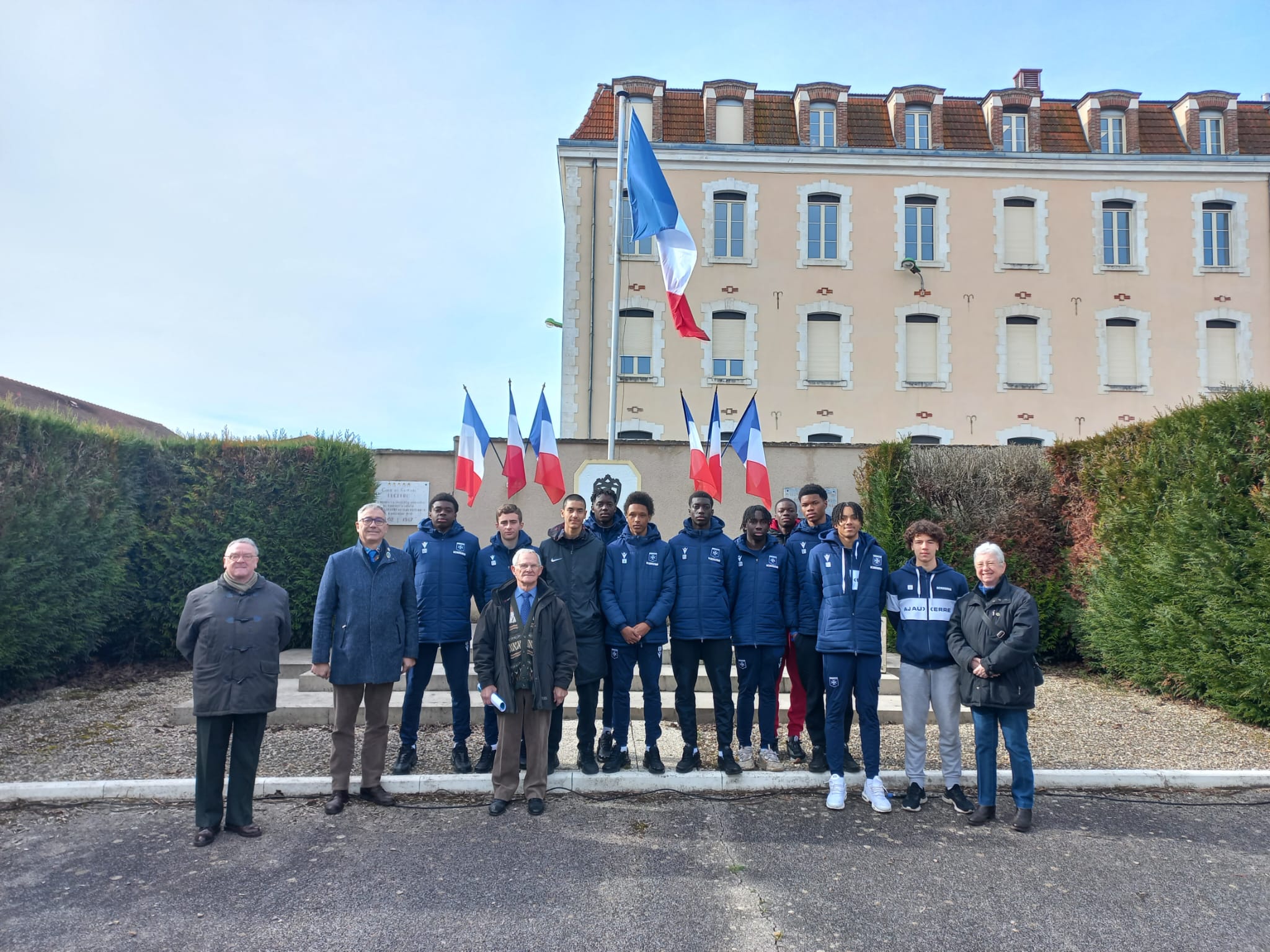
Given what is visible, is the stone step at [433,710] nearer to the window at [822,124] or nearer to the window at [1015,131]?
the window at [822,124]

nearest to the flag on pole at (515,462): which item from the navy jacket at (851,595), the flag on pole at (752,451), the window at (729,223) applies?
the flag on pole at (752,451)

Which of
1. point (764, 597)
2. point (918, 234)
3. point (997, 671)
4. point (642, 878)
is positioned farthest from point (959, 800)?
point (918, 234)

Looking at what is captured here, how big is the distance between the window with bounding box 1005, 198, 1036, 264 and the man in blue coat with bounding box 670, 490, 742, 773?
59.1ft

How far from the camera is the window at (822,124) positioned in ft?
68.4

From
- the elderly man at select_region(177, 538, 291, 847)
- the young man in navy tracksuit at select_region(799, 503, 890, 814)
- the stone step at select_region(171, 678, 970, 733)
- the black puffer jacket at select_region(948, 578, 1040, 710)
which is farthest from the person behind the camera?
the stone step at select_region(171, 678, 970, 733)

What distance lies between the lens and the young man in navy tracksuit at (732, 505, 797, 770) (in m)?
5.74

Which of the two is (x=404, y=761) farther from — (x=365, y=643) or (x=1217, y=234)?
(x=1217, y=234)

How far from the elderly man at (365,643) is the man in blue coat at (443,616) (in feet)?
1.21

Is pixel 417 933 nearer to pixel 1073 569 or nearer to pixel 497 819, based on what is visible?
pixel 497 819

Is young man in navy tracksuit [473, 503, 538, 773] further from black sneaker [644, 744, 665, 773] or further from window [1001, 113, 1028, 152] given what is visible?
window [1001, 113, 1028, 152]

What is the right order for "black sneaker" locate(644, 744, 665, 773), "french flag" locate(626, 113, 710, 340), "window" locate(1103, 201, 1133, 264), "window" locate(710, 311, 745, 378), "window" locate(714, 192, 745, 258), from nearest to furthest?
"black sneaker" locate(644, 744, 665, 773)
"french flag" locate(626, 113, 710, 340)
"window" locate(710, 311, 745, 378)
"window" locate(714, 192, 745, 258)
"window" locate(1103, 201, 1133, 264)

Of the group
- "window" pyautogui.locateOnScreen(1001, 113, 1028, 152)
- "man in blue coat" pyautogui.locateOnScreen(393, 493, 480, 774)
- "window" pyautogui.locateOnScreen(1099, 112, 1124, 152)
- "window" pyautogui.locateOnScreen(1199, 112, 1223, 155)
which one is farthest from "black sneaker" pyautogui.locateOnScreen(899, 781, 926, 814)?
"window" pyautogui.locateOnScreen(1199, 112, 1223, 155)

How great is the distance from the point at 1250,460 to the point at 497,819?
7.17 m

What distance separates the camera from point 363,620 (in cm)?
520
